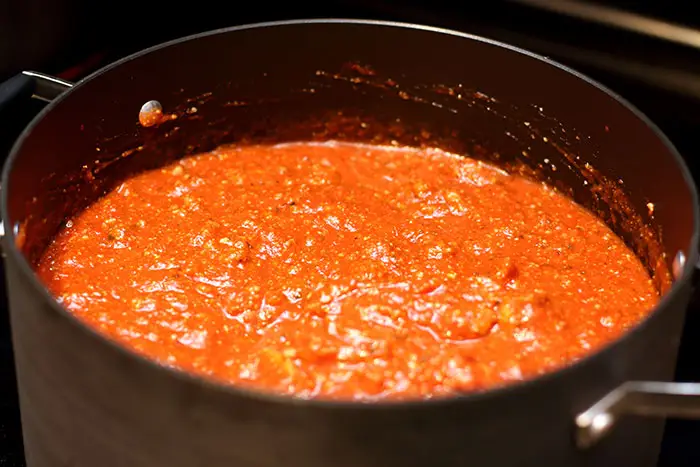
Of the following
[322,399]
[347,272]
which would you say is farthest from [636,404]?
[347,272]

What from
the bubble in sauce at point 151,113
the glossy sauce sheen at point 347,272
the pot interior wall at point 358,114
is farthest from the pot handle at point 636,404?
the bubble in sauce at point 151,113

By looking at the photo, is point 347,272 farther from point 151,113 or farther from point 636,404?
point 636,404

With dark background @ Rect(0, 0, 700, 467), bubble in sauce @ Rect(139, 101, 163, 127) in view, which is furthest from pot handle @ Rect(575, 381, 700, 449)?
bubble in sauce @ Rect(139, 101, 163, 127)

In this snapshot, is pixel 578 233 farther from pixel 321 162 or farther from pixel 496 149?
pixel 321 162

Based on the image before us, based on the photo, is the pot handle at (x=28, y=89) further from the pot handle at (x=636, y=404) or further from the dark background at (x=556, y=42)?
the pot handle at (x=636, y=404)

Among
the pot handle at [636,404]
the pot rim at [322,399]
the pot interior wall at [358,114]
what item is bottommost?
the pot handle at [636,404]
